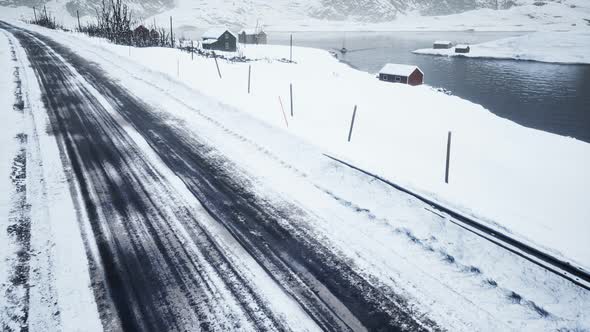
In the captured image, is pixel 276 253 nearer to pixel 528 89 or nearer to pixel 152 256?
pixel 152 256

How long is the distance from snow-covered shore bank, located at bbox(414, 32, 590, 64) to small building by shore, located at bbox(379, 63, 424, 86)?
162ft

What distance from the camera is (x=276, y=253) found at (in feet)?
15.4

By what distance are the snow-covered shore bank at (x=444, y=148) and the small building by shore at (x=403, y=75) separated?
21370 millimetres

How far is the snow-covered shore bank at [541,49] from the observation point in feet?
239

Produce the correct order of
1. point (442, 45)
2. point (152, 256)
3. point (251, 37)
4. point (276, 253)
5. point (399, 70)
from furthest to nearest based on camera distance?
point (442, 45)
point (251, 37)
point (399, 70)
point (276, 253)
point (152, 256)

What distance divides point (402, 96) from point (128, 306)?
19247mm

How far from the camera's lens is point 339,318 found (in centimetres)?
369

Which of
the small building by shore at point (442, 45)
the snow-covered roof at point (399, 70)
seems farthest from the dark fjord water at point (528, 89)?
the small building by shore at point (442, 45)

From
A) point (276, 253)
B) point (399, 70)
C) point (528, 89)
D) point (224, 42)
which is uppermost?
point (224, 42)

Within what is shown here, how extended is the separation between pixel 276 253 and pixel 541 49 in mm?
100646

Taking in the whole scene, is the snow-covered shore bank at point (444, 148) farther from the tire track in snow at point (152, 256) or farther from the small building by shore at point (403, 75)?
the small building by shore at point (403, 75)

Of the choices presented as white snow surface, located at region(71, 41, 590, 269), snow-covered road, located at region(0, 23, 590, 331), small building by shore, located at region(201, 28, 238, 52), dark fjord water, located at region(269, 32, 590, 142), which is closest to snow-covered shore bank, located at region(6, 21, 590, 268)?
white snow surface, located at region(71, 41, 590, 269)

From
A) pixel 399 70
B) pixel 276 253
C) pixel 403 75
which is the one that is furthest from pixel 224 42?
pixel 276 253

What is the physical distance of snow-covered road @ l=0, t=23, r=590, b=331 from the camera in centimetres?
376
